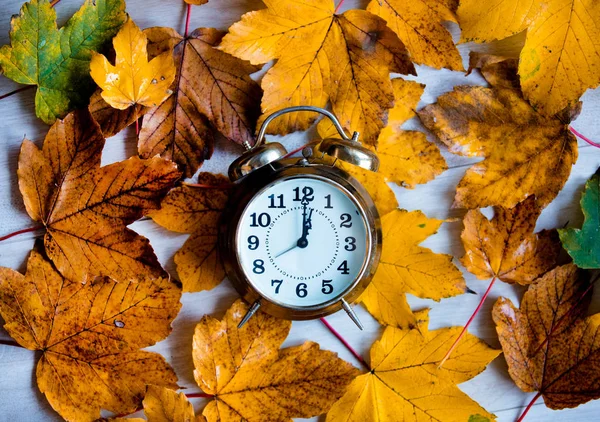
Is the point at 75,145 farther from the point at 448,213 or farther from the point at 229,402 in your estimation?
the point at 448,213

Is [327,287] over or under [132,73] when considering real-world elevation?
under

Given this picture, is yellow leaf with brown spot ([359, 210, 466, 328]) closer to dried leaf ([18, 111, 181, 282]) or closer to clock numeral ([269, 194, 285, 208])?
clock numeral ([269, 194, 285, 208])

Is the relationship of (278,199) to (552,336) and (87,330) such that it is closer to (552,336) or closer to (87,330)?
(87,330)

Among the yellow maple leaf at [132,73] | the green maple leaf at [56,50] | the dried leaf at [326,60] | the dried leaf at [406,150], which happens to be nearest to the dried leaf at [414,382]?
the dried leaf at [406,150]

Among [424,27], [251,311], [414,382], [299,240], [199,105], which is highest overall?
[424,27]

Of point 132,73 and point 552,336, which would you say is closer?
point 132,73

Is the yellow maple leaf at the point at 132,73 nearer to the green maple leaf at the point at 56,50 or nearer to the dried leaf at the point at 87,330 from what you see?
the green maple leaf at the point at 56,50

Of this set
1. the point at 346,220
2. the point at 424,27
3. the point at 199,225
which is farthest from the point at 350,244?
the point at 424,27
